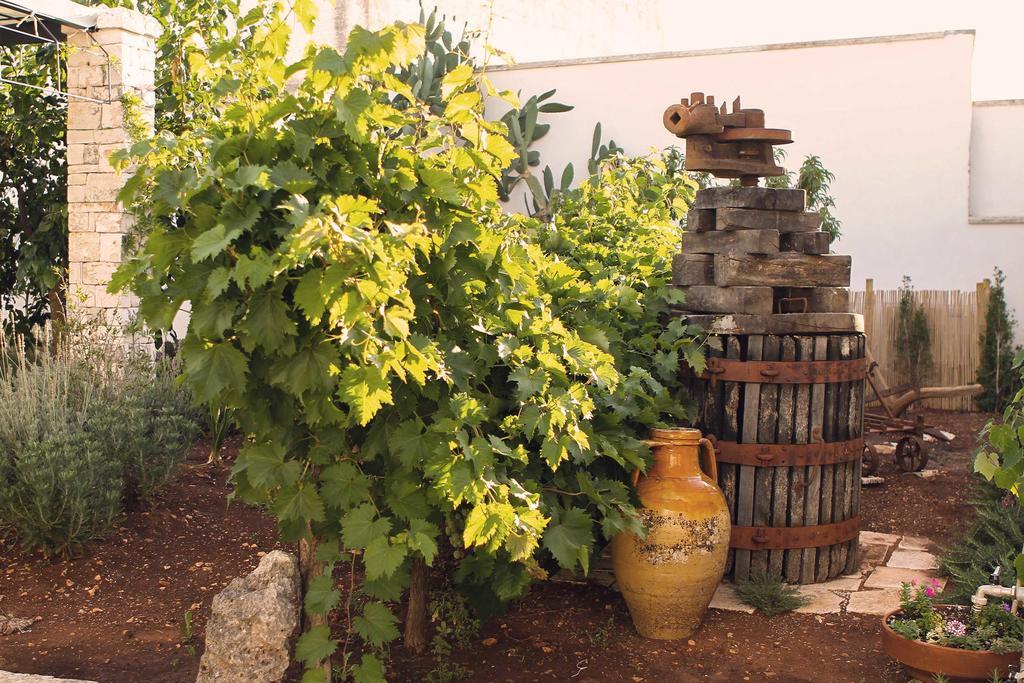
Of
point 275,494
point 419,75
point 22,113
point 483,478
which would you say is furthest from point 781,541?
point 419,75

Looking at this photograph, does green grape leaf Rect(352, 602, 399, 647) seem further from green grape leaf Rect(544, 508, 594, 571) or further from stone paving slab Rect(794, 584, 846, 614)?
stone paving slab Rect(794, 584, 846, 614)

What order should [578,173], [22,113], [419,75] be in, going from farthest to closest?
[578,173] → [419,75] → [22,113]

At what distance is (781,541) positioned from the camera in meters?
5.02

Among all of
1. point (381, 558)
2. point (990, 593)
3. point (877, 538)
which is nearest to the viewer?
point (381, 558)

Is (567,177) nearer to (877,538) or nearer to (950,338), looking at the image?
(950,338)

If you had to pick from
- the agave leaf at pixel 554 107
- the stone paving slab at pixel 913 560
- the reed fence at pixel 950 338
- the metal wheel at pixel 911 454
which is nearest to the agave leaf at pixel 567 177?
the agave leaf at pixel 554 107

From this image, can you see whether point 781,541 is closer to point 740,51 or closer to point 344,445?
point 344,445

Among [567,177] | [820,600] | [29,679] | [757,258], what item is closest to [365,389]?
[29,679]

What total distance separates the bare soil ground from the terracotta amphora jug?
148 mm

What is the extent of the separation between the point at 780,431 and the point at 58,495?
3637 mm

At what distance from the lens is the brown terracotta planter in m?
3.62

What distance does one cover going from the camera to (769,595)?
4773 millimetres

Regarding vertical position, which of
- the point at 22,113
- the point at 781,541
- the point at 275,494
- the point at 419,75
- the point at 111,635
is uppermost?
the point at 419,75

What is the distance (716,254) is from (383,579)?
2.59 meters
